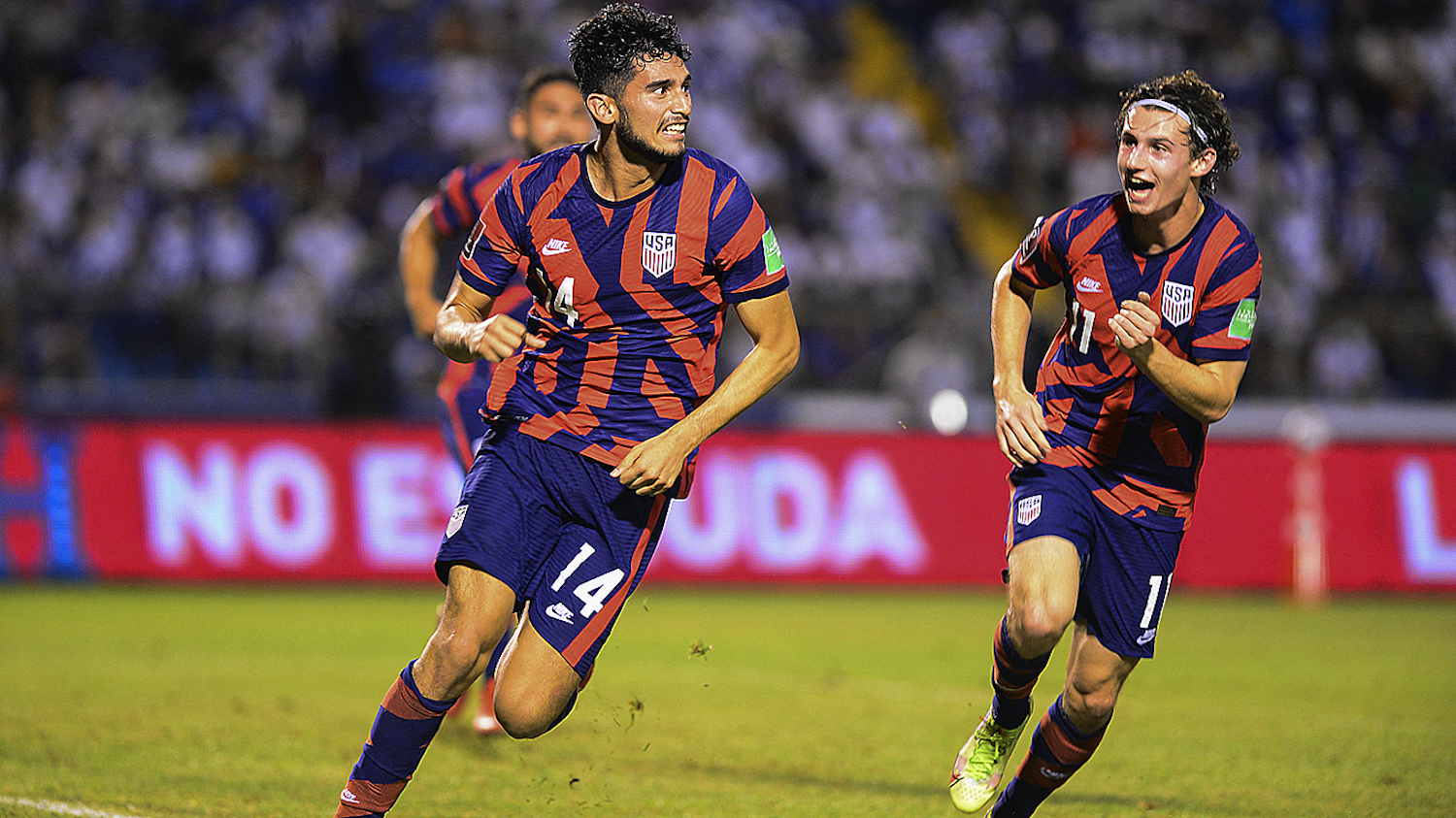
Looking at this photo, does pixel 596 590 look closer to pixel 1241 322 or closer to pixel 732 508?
pixel 1241 322

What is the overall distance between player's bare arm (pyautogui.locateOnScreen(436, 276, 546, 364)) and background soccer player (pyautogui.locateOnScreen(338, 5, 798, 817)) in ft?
0.03

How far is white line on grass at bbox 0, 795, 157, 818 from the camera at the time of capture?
17.3 feet

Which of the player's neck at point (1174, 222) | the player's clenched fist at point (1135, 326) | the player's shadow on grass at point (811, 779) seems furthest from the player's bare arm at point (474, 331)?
the player's shadow on grass at point (811, 779)

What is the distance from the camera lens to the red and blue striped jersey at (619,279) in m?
4.74

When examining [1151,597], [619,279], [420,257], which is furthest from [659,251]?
[420,257]

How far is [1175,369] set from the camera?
466 cm

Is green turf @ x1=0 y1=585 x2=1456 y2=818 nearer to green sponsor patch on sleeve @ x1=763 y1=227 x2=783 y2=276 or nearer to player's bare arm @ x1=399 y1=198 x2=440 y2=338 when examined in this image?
green sponsor patch on sleeve @ x1=763 y1=227 x2=783 y2=276

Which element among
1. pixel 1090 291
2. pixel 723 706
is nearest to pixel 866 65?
pixel 723 706

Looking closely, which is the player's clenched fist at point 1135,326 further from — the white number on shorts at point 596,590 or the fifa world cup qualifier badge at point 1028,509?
the white number on shorts at point 596,590

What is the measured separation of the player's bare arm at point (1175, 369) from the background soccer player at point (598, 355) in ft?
3.34

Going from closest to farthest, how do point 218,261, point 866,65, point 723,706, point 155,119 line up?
point 723,706, point 218,261, point 155,119, point 866,65

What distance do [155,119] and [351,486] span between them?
5.85 metres

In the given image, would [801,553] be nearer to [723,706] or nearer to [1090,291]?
[723,706]

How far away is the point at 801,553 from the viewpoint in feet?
46.3
